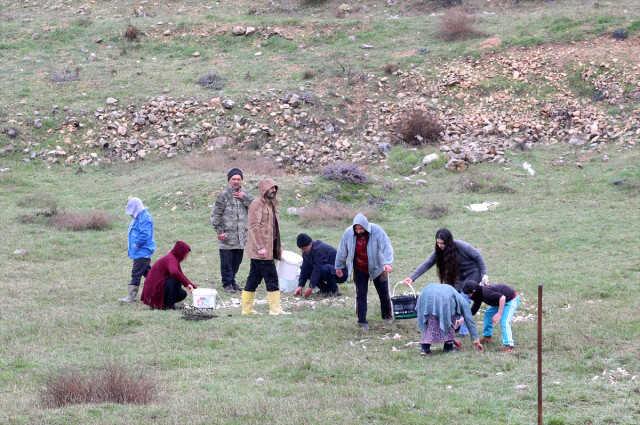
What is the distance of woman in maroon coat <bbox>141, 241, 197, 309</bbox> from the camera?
1216 cm

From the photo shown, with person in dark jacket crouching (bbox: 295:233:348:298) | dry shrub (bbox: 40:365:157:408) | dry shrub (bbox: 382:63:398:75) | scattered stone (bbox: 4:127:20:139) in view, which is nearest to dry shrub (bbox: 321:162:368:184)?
dry shrub (bbox: 382:63:398:75)

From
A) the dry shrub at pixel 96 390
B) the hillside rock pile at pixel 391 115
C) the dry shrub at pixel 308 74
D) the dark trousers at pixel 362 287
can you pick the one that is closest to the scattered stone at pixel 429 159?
the hillside rock pile at pixel 391 115

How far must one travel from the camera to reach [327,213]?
63.9 ft

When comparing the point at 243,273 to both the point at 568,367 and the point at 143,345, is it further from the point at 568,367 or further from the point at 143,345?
the point at 568,367

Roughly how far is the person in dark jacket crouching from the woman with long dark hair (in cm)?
242

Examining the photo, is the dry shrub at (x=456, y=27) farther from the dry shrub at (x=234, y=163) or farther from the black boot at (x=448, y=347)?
the black boot at (x=448, y=347)

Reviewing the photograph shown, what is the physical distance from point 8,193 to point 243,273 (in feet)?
32.2

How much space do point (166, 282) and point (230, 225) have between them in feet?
6.35

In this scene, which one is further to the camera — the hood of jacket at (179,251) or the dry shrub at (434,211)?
the dry shrub at (434,211)

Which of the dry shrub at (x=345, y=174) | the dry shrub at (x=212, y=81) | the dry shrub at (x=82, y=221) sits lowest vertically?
the dry shrub at (x=82, y=221)

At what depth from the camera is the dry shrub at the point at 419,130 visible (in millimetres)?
25042

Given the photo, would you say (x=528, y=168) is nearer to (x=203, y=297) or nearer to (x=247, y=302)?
(x=247, y=302)

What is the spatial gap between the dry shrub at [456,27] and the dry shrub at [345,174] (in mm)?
10498

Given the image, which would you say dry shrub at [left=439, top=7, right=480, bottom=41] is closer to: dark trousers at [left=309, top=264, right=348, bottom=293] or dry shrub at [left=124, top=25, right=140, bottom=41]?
dry shrub at [left=124, top=25, right=140, bottom=41]
